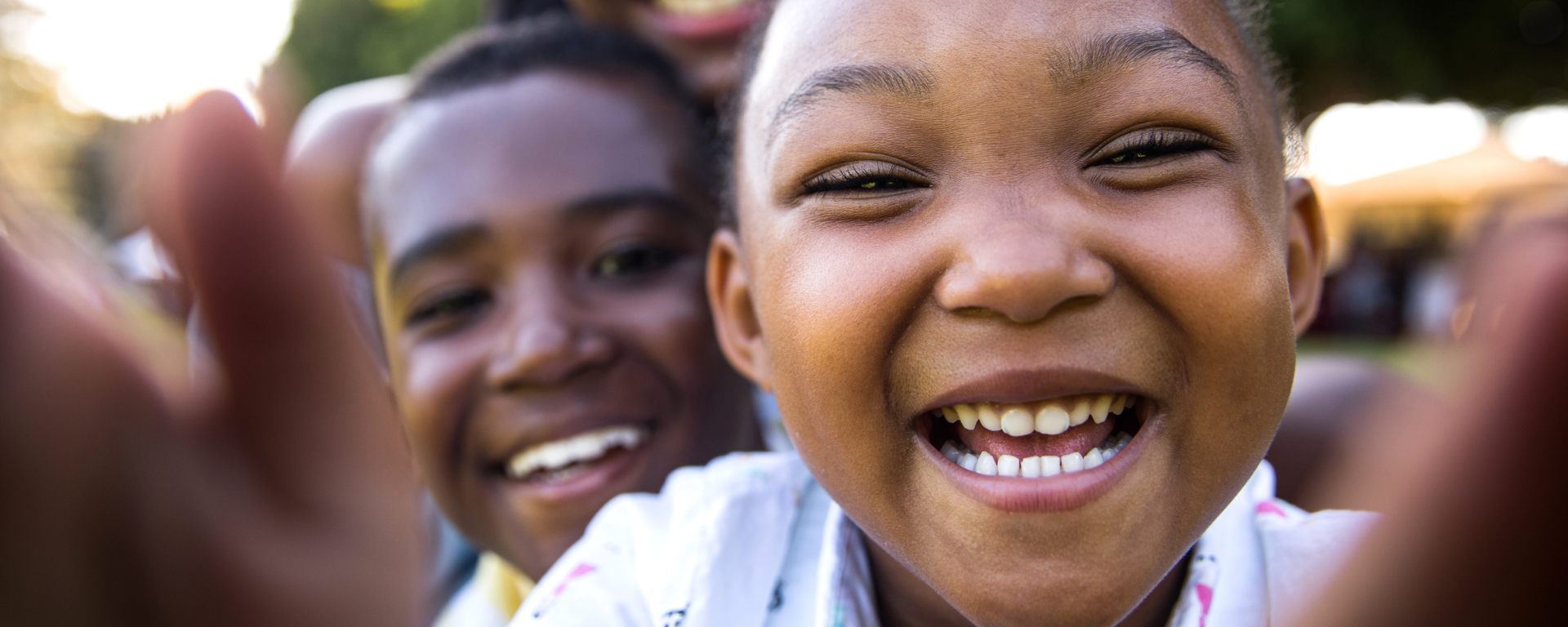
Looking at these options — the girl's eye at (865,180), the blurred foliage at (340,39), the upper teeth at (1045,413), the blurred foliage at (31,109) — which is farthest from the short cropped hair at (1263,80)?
the blurred foliage at (340,39)

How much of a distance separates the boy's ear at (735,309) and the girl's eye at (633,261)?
225mm

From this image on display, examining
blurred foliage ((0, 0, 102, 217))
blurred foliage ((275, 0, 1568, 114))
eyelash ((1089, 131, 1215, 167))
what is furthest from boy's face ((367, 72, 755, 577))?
blurred foliage ((275, 0, 1568, 114))

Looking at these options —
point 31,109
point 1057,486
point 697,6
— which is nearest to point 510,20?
point 697,6

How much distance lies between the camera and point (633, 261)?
5.62 feet

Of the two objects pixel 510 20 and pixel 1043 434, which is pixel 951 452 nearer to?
pixel 1043 434

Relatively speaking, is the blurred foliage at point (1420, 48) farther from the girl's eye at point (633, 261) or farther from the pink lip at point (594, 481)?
the pink lip at point (594, 481)

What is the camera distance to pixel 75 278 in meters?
0.73

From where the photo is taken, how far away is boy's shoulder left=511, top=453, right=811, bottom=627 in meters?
1.30

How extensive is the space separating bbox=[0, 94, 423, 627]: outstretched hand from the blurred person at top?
1.47 m

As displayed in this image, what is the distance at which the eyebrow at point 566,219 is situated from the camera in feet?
5.38

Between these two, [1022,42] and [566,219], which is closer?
[1022,42]

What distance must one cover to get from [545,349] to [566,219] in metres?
0.25

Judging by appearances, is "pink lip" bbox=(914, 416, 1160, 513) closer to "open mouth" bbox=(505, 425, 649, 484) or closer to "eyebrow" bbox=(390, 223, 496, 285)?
"open mouth" bbox=(505, 425, 649, 484)

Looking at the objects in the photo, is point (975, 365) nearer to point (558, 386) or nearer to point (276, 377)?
point (276, 377)
